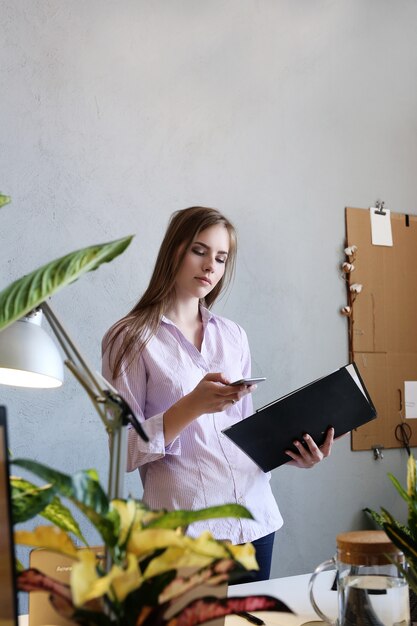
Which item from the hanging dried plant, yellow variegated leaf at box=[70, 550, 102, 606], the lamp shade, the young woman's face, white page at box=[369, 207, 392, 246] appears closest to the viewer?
yellow variegated leaf at box=[70, 550, 102, 606]

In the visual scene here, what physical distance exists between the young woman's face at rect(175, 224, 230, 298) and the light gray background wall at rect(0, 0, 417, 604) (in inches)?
28.5

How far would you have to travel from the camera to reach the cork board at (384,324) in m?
3.37

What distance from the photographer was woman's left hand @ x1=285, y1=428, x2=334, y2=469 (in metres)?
1.94

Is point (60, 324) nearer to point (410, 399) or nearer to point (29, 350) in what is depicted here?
point (29, 350)

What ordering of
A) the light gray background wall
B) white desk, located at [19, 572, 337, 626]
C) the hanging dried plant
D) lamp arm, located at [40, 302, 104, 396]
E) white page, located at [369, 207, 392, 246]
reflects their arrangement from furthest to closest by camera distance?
white page, located at [369, 207, 392, 246] < the hanging dried plant < the light gray background wall < white desk, located at [19, 572, 337, 626] < lamp arm, located at [40, 302, 104, 396]

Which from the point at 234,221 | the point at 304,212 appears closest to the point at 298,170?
the point at 304,212

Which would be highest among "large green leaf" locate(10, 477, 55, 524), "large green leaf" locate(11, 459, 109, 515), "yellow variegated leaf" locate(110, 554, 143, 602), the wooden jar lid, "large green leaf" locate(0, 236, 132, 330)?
"large green leaf" locate(0, 236, 132, 330)

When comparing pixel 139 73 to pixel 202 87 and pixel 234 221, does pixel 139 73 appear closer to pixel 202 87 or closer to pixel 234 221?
pixel 202 87

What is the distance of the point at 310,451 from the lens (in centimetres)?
197

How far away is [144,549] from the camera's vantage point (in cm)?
70

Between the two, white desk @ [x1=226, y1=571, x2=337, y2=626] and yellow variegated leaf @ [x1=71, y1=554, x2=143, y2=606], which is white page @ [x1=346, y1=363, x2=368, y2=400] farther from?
yellow variegated leaf @ [x1=71, y1=554, x2=143, y2=606]

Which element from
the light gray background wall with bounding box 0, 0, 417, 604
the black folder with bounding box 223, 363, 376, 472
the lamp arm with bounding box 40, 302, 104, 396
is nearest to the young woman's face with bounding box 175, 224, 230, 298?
the black folder with bounding box 223, 363, 376, 472

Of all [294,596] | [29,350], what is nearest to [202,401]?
[294,596]

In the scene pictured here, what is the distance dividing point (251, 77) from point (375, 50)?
2.51 feet
